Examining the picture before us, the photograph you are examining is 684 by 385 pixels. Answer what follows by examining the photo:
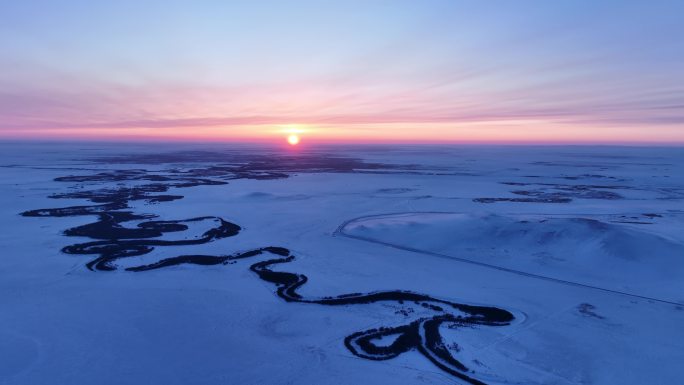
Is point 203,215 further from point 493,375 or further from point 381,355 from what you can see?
point 493,375

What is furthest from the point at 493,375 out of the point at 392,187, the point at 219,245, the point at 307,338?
A: the point at 392,187

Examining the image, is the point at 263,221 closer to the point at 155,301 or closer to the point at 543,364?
the point at 155,301

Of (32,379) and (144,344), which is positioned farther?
(144,344)

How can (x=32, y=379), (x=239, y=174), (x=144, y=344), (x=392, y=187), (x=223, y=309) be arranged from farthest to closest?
(x=239, y=174)
(x=392, y=187)
(x=223, y=309)
(x=144, y=344)
(x=32, y=379)

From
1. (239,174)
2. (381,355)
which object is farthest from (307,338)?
(239,174)

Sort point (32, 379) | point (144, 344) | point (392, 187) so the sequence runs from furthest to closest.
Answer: point (392, 187) < point (144, 344) < point (32, 379)

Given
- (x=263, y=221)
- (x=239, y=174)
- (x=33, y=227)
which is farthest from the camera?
(x=239, y=174)
